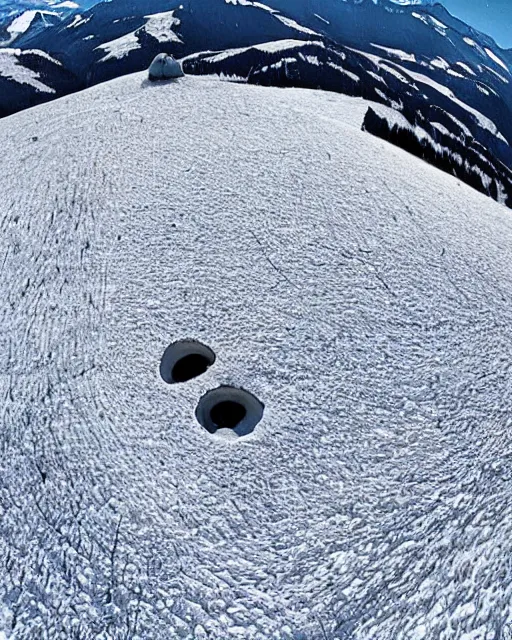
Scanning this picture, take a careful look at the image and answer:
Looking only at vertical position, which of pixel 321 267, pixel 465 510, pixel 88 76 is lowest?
pixel 88 76

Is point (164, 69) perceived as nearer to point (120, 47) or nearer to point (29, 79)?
point (29, 79)

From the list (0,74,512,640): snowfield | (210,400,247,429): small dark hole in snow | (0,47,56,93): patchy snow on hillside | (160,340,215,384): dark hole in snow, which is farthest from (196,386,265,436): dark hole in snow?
(0,47,56,93): patchy snow on hillside

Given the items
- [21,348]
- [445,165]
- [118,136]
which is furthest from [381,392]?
[445,165]

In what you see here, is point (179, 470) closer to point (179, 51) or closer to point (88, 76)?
point (88, 76)

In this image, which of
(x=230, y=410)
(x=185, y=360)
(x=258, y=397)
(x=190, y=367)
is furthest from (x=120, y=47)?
(x=258, y=397)

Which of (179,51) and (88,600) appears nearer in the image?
(88,600)

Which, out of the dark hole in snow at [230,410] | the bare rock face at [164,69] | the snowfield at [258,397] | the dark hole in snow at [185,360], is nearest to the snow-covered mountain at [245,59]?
the bare rock face at [164,69]
